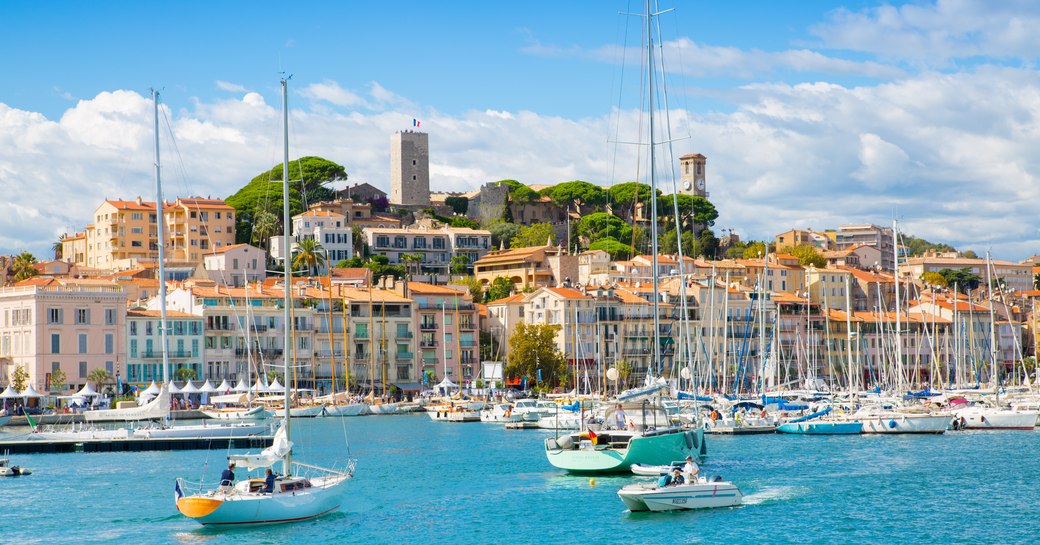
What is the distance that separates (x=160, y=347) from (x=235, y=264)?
107 feet

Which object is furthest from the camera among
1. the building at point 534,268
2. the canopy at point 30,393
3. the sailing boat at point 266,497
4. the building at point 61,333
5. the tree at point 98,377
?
the building at point 534,268

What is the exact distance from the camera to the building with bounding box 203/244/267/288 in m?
122

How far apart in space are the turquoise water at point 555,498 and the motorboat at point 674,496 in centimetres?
33

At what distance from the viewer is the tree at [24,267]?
113562 millimetres

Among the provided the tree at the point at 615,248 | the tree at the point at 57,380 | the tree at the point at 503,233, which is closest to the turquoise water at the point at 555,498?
the tree at the point at 57,380

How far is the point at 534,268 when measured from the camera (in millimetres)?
129250

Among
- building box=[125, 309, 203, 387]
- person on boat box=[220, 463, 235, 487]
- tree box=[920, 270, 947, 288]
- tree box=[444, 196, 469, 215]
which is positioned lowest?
person on boat box=[220, 463, 235, 487]

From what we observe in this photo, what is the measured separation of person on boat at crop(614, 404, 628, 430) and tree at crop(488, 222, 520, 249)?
112 m

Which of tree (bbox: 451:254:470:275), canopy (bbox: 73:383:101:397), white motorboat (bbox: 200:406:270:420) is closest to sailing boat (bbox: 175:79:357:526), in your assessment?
white motorboat (bbox: 200:406:270:420)

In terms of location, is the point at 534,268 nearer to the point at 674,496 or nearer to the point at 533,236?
the point at 533,236

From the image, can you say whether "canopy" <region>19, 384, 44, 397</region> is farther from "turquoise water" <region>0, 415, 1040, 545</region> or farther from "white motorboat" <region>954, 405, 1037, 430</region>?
"white motorboat" <region>954, 405, 1037, 430</region>

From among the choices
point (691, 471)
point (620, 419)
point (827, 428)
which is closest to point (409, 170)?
point (827, 428)

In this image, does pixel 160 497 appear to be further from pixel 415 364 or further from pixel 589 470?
pixel 415 364

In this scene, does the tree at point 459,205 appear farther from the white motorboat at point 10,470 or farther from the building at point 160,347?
the white motorboat at point 10,470
